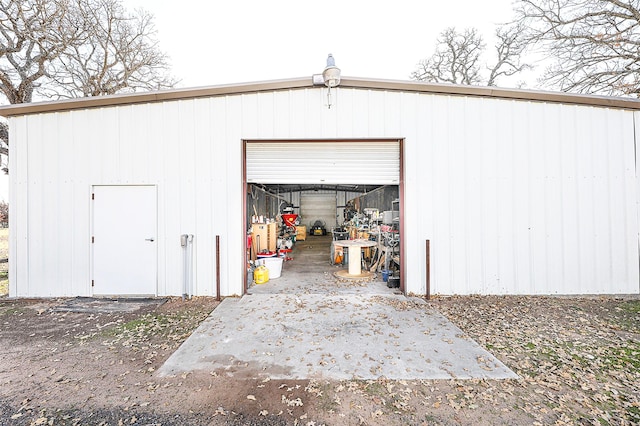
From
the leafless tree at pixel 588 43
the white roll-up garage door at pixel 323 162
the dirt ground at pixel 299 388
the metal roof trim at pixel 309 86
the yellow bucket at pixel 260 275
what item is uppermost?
the leafless tree at pixel 588 43

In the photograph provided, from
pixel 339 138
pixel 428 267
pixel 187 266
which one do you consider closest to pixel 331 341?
pixel 428 267

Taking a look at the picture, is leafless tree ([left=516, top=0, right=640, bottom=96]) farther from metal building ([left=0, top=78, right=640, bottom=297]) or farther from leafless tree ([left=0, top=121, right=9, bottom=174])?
leafless tree ([left=0, top=121, right=9, bottom=174])

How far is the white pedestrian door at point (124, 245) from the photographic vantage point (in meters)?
5.14

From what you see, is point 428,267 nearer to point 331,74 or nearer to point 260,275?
point 260,275

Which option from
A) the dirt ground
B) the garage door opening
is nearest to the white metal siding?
the garage door opening

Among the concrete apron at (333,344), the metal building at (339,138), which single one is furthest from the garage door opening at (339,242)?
the concrete apron at (333,344)

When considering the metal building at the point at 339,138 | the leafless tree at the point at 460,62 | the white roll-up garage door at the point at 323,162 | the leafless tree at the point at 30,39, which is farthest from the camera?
the leafless tree at the point at 460,62

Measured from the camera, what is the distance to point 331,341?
334 cm

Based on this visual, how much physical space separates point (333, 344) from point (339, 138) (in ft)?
Answer: 11.2

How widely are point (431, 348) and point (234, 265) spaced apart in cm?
342

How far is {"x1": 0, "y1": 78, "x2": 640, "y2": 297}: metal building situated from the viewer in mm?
5090

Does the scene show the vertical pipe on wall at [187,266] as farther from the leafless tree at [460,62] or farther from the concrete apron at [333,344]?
the leafless tree at [460,62]

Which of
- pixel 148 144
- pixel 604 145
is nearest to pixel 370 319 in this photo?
pixel 148 144

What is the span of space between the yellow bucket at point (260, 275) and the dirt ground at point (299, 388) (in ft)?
6.87
